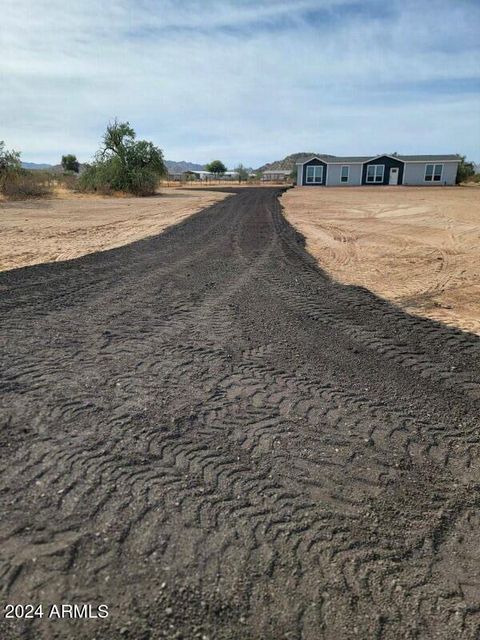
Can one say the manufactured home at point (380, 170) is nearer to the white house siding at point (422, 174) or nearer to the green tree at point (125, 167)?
the white house siding at point (422, 174)

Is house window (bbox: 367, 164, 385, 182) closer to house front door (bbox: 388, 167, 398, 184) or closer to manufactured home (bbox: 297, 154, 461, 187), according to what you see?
manufactured home (bbox: 297, 154, 461, 187)

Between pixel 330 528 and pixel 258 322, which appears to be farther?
pixel 258 322

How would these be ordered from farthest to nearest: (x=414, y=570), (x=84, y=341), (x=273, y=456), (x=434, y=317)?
(x=434, y=317) → (x=84, y=341) → (x=273, y=456) → (x=414, y=570)

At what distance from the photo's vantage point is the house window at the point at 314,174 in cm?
6094

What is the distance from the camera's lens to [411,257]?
34.7ft

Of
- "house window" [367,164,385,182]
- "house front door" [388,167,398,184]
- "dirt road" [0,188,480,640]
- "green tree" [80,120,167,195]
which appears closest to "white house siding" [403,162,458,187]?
"house front door" [388,167,398,184]

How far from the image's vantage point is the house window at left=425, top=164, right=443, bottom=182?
5722 cm

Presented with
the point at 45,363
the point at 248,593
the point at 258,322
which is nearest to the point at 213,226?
the point at 258,322

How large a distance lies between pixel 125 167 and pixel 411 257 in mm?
38223

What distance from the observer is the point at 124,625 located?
184cm

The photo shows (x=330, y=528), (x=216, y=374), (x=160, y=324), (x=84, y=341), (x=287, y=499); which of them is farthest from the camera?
(x=160, y=324)

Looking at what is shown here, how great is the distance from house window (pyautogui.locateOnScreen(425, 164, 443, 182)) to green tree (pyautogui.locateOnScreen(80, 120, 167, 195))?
118 ft

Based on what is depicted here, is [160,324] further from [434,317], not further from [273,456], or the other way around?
[434,317]

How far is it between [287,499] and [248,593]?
660mm
